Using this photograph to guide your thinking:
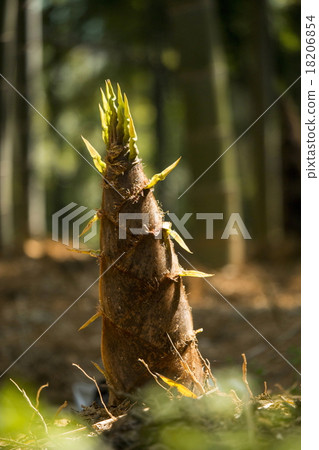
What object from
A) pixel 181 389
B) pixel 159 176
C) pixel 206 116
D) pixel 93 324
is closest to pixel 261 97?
pixel 206 116

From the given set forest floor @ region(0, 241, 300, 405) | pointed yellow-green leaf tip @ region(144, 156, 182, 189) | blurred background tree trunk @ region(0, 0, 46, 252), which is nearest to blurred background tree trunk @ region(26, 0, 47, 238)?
blurred background tree trunk @ region(0, 0, 46, 252)

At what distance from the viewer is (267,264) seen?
23.1ft

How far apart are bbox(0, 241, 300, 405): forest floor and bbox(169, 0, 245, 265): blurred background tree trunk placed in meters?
0.50

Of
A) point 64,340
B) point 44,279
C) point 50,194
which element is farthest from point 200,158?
point 50,194

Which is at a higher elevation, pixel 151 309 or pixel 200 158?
pixel 200 158

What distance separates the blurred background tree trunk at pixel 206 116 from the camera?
6617 millimetres

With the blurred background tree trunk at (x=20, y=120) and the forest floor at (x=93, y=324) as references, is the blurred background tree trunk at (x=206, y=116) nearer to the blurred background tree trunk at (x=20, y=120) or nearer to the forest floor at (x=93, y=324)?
the forest floor at (x=93, y=324)

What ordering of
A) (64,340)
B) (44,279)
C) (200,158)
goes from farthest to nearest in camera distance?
(200,158)
(44,279)
(64,340)

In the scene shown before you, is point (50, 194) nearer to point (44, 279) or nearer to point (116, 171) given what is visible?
point (44, 279)

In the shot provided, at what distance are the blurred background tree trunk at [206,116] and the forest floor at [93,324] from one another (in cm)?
50

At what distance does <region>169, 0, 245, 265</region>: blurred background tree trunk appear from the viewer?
21.7 feet

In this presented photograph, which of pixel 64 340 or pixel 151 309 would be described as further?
pixel 64 340
